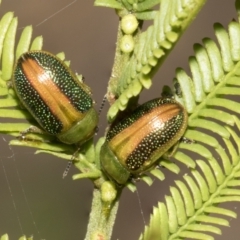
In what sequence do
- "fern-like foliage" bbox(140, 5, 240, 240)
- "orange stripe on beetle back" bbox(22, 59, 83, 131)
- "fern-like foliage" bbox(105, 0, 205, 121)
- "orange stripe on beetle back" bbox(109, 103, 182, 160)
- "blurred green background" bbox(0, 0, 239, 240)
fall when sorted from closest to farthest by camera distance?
"fern-like foliage" bbox(105, 0, 205, 121) → "fern-like foliage" bbox(140, 5, 240, 240) → "orange stripe on beetle back" bbox(109, 103, 182, 160) → "orange stripe on beetle back" bbox(22, 59, 83, 131) → "blurred green background" bbox(0, 0, 239, 240)

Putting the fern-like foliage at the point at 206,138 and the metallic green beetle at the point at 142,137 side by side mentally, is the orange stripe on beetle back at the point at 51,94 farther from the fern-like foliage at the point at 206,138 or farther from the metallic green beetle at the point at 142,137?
the fern-like foliage at the point at 206,138

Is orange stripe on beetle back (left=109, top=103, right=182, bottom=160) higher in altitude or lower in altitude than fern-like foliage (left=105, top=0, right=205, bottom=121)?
lower

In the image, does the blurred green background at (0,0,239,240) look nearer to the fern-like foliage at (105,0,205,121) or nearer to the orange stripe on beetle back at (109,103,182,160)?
the orange stripe on beetle back at (109,103,182,160)

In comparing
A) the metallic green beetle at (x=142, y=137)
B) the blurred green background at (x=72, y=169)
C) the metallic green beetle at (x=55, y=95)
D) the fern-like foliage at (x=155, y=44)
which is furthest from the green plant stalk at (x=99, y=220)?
the blurred green background at (x=72, y=169)

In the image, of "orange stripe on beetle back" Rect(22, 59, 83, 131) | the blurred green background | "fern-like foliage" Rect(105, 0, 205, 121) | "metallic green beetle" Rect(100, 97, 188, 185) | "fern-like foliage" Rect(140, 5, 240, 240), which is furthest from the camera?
the blurred green background

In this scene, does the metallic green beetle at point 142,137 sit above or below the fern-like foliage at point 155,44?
below

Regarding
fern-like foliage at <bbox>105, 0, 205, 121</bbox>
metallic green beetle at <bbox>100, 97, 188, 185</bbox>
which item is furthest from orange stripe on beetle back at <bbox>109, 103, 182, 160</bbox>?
fern-like foliage at <bbox>105, 0, 205, 121</bbox>

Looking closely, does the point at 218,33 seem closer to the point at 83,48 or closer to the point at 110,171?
the point at 110,171

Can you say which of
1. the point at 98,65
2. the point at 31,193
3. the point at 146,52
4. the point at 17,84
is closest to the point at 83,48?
the point at 98,65

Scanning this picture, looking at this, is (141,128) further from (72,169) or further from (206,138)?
(72,169)
